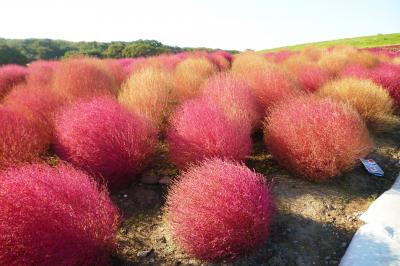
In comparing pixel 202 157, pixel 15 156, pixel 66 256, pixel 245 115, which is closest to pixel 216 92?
pixel 245 115

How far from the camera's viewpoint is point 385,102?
6078mm

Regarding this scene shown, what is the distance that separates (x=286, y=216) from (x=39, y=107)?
3.95 metres

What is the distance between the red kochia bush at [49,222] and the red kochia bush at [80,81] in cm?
358

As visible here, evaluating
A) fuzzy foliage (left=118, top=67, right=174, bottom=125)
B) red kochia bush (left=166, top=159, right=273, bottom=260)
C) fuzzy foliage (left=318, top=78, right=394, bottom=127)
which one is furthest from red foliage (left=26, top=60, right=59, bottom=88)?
fuzzy foliage (left=318, top=78, right=394, bottom=127)

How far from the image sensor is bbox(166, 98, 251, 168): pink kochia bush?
4129 millimetres

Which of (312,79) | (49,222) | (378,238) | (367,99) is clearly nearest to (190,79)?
(312,79)

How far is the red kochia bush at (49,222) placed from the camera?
2.56m

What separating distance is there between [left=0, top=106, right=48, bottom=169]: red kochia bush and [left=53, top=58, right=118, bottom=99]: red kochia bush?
1758 mm

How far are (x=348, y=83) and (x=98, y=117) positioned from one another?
178 inches

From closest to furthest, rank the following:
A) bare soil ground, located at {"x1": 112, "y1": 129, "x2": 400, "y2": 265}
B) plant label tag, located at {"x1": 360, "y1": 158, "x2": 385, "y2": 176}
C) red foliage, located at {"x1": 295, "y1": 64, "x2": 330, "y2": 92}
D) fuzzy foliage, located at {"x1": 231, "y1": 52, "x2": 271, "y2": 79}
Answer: bare soil ground, located at {"x1": 112, "y1": 129, "x2": 400, "y2": 265}
plant label tag, located at {"x1": 360, "y1": 158, "x2": 385, "y2": 176}
red foliage, located at {"x1": 295, "y1": 64, "x2": 330, "y2": 92}
fuzzy foliage, located at {"x1": 231, "y1": 52, "x2": 271, "y2": 79}

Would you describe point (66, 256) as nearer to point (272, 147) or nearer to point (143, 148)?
point (143, 148)

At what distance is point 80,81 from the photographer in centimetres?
666

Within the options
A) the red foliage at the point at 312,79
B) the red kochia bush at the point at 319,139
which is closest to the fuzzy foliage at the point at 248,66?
the red foliage at the point at 312,79

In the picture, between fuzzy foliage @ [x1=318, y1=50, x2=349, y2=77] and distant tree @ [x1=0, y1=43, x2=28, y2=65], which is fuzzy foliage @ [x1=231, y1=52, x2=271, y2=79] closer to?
fuzzy foliage @ [x1=318, y1=50, x2=349, y2=77]
